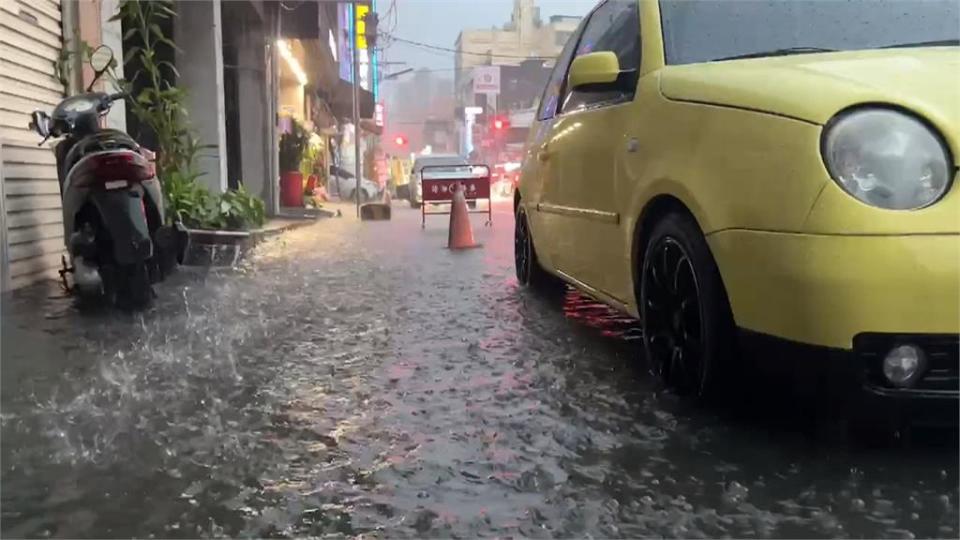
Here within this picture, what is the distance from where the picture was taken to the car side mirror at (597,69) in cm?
353

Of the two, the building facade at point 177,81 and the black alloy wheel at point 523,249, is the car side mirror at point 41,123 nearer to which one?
the building facade at point 177,81

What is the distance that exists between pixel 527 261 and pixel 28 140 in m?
3.43

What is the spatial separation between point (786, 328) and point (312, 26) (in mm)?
14474

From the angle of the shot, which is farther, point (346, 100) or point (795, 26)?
point (346, 100)

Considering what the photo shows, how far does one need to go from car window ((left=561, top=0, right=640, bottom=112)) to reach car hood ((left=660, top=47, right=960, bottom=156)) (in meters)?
0.52

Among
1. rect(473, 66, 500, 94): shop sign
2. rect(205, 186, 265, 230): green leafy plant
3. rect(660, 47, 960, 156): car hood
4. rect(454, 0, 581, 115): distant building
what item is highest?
rect(454, 0, 581, 115): distant building

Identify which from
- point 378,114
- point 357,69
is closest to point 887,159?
point 357,69

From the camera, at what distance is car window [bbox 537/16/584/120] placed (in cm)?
518

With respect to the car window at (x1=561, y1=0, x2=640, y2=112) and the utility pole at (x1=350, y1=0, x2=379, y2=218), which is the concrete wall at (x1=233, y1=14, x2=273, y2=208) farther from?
the car window at (x1=561, y1=0, x2=640, y2=112)

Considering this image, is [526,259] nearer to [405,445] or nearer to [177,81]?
[405,445]

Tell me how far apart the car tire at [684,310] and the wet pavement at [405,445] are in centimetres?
13

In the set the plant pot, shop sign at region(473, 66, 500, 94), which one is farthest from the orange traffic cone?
shop sign at region(473, 66, 500, 94)

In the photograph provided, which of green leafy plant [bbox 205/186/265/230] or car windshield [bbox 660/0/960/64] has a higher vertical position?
car windshield [bbox 660/0/960/64]

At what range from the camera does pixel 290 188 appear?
1795 centimetres
